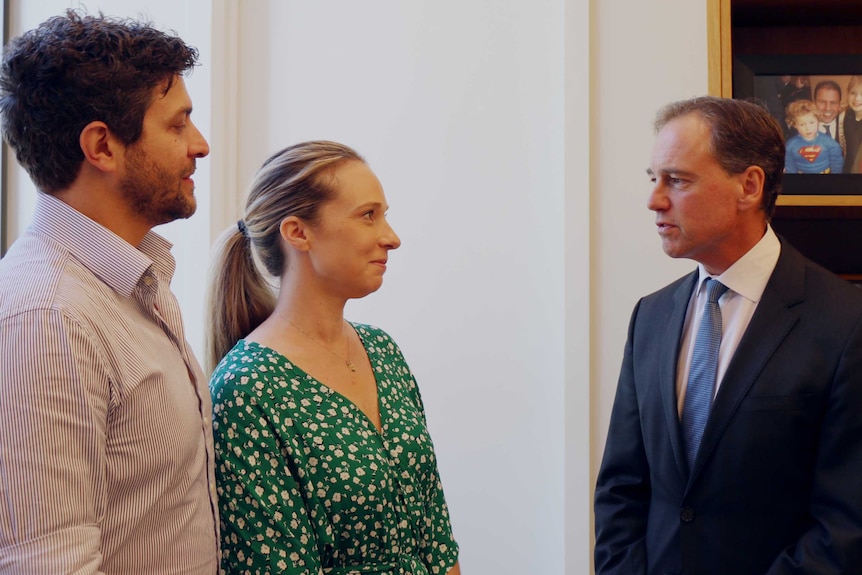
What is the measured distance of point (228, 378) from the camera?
1.56 metres

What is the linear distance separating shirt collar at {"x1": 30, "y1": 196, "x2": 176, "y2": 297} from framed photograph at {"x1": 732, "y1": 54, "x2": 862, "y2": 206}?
161cm

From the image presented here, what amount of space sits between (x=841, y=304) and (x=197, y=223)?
5.84ft

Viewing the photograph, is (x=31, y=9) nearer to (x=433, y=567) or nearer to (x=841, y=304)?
(x=433, y=567)

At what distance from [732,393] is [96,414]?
1.16m

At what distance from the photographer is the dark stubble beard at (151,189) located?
50.1 inches

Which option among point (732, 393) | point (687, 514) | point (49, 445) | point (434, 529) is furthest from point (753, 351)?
point (49, 445)

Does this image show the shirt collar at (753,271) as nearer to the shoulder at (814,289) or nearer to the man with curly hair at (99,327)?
the shoulder at (814,289)

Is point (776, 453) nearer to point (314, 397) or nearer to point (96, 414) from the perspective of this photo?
point (314, 397)

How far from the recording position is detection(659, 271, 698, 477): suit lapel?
1.77 metres

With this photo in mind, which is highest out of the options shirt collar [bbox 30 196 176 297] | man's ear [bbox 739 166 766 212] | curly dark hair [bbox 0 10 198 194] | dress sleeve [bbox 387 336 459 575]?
curly dark hair [bbox 0 10 198 194]

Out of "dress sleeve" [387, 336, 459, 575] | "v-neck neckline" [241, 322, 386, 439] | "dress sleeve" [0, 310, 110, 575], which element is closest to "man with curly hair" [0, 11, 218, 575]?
"dress sleeve" [0, 310, 110, 575]

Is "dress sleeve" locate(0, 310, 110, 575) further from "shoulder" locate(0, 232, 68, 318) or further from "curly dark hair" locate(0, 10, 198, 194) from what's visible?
"curly dark hair" locate(0, 10, 198, 194)

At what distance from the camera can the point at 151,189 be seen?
4.24 feet

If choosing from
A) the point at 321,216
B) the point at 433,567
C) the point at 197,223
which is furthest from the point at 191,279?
the point at 433,567
